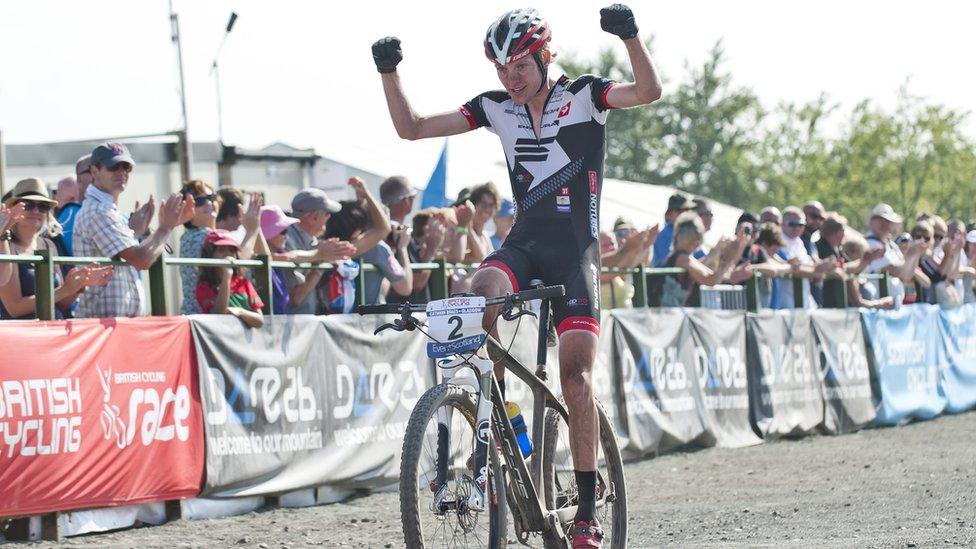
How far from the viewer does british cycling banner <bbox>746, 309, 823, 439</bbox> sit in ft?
49.1

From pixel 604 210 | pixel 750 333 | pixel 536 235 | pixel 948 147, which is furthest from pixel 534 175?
pixel 948 147

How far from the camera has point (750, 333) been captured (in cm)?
1492

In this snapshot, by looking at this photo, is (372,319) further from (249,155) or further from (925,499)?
(249,155)

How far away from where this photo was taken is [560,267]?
6371 millimetres

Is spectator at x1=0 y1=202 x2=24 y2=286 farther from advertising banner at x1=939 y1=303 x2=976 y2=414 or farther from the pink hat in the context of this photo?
advertising banner at x1=939 y1=303 x2=976 y2=414

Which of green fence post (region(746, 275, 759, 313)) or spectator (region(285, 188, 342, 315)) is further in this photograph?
green fence post (region(746, 275, 759, 313))

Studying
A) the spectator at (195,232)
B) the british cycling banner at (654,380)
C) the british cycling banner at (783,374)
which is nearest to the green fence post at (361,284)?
the spectator at (195,232)

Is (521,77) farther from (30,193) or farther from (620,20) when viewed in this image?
(30,193)

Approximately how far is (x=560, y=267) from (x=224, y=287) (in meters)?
3.87

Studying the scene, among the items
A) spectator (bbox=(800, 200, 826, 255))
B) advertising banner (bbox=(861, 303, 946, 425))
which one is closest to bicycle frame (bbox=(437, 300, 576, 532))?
spectator (bbox=(800, 200, 826, 255))

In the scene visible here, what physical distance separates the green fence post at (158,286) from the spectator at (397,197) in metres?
2.67

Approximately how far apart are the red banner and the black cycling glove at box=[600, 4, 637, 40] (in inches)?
152

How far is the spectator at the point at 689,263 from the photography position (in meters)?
13.7

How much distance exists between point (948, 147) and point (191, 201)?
6369 centimetres
